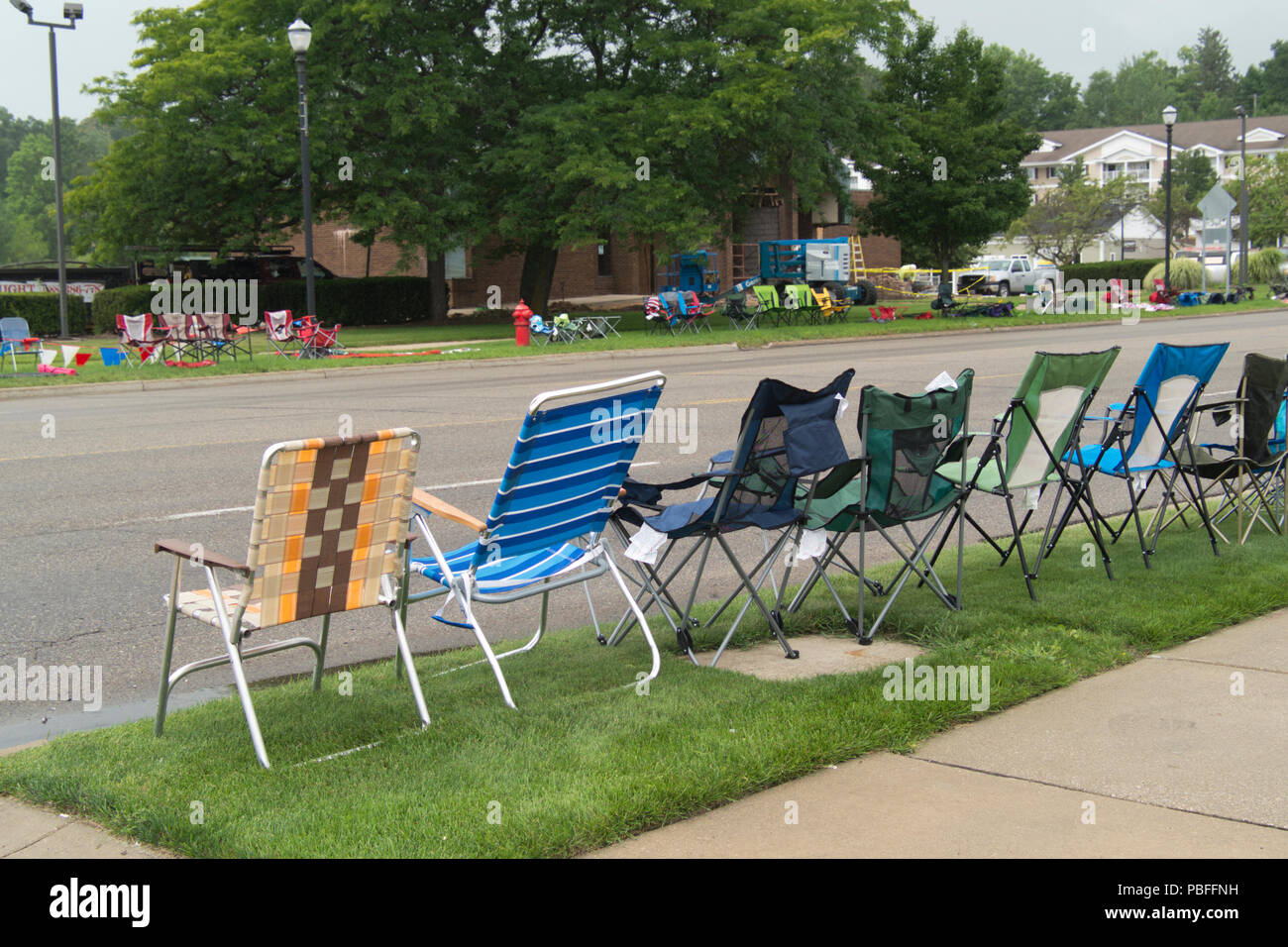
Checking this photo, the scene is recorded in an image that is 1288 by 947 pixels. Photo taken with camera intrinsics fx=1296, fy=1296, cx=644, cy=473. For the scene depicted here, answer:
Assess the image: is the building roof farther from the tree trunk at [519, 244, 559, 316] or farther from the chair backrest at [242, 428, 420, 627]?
the chair backrest at [242, 428, 420, 627]

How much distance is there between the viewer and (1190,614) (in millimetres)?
6406

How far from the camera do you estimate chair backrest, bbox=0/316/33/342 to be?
23922 millimetres

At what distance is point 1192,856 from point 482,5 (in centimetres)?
3710

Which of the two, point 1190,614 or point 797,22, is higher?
point 797,22

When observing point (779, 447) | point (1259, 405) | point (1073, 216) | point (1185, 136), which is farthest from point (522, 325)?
point (1185, 136)

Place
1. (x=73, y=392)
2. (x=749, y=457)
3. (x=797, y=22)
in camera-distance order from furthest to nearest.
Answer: (x=797, y=22) → (x=73, y=392) → (x=749, y=457)

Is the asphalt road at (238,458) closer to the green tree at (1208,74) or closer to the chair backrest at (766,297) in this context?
the chair backrest at (766,297)

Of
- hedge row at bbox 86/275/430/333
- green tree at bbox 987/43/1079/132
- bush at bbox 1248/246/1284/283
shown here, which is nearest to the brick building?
hedge row at bbox 86/275/430/333

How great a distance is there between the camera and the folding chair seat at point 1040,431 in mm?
6926

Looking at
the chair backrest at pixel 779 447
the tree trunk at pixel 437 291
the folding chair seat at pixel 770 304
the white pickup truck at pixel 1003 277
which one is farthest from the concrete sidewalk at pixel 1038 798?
the white pickup truck at pixel 1003 277

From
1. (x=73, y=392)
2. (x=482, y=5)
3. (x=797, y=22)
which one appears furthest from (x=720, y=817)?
(x=482, y=5)

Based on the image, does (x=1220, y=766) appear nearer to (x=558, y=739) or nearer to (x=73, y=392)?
(x=558, y=739)

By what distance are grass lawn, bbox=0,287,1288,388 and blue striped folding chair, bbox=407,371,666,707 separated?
58.8 feet

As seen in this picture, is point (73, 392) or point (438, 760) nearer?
point (438, 760)
